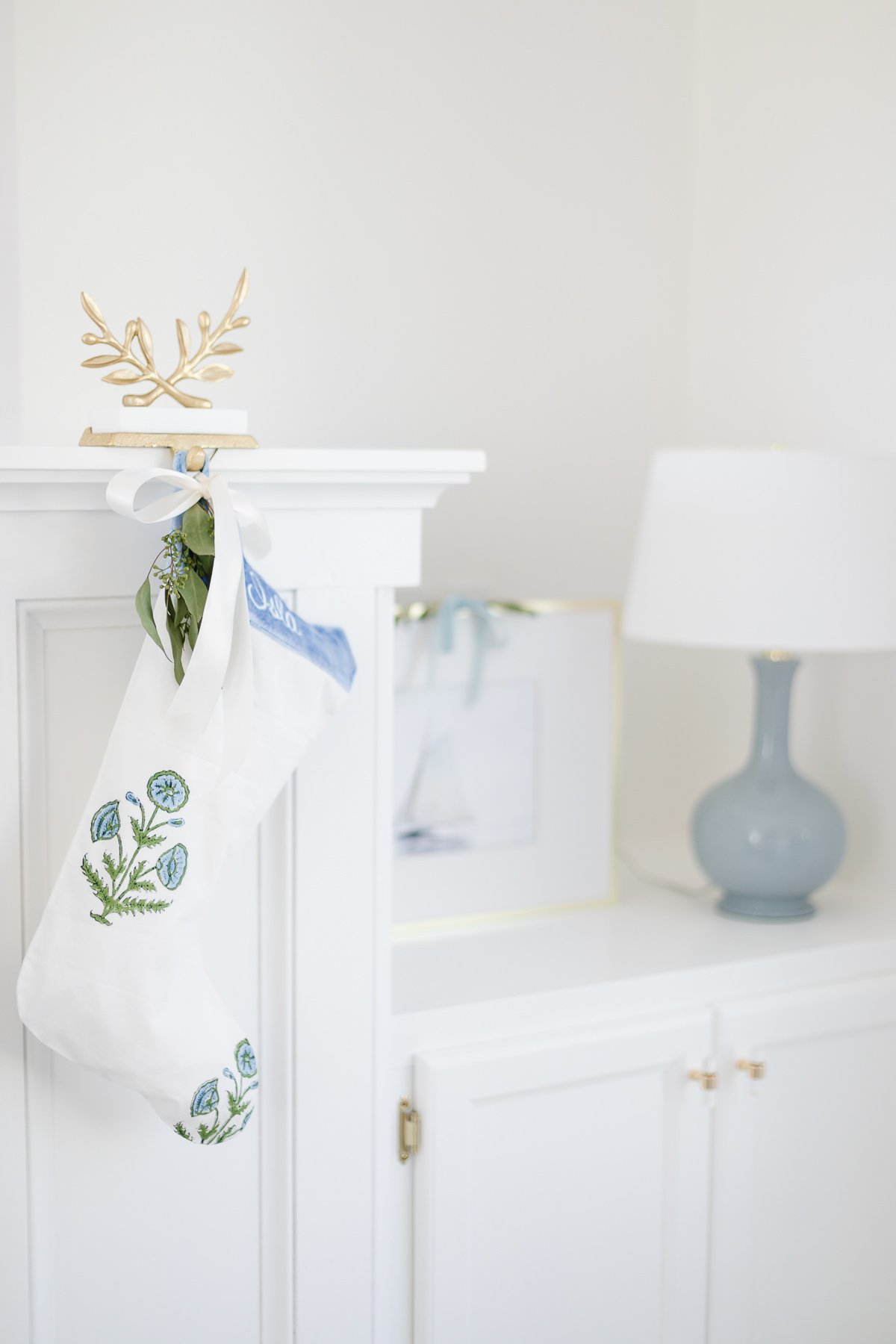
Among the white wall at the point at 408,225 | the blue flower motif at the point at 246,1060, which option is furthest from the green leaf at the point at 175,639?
the white wall at the point at 408,225

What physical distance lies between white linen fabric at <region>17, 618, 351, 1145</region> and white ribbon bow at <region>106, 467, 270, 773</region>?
0.01 metres

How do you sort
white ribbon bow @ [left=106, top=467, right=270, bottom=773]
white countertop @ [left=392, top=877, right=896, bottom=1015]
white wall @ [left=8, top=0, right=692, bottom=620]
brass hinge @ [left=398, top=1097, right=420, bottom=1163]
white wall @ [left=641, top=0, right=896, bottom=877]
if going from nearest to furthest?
white ribbon bow @ [left=106, top=467, right=270, bottom=773]
brass hinge @ [left=398, top=1097, right=420, bottom=1163]
white countertop @ [left=392, top=877, right=896, bottom=1015]
white wall @ [left=8, top=0, right=692, bottom=620]
white wall @ [left=641, top=0, right=896, bottom=877]

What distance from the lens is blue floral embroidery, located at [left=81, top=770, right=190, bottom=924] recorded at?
0.92 m

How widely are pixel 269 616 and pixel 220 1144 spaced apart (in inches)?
17.9

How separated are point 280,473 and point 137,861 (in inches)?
12.5

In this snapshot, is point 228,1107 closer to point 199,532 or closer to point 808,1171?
Answer: point 199,532

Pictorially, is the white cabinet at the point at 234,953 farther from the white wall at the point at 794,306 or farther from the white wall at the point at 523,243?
the white wall at the point at 794,306

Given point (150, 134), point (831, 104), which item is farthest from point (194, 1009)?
point (831, 104)

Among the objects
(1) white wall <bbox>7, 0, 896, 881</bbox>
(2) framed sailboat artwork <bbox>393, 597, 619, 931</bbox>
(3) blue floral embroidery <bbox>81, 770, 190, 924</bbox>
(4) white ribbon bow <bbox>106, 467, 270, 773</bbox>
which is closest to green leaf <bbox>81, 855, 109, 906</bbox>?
(3) blue floral embroidery <bbox>81, 770, 190, 924</bbox>

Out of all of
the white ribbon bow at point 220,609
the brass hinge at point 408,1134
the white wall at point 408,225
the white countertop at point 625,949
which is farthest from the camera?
the white wall at point 408,225

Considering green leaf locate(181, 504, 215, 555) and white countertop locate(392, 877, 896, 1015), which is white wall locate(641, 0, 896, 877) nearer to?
white countertop locate(392, 877, 896, 1015)

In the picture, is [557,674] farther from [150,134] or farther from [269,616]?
[150,134]

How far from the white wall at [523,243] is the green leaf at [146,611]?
1.86 feet

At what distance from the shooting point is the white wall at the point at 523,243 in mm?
1426
